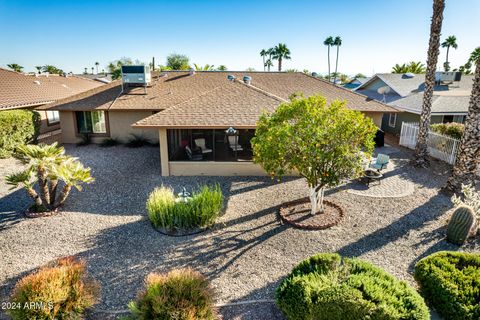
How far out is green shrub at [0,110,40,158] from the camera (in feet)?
57.0

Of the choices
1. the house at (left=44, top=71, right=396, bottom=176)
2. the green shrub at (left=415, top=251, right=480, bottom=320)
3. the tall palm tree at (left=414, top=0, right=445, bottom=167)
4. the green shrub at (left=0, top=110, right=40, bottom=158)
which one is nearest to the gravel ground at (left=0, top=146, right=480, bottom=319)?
the green shrub at (left=415, top=251, right=480, bottom=320)

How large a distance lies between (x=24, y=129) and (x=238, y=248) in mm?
18129

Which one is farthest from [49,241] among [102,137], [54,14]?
[54,14]

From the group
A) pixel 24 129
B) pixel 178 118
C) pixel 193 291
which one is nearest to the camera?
pixel 193 291

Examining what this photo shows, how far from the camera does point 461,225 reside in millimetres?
8711

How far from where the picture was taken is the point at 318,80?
Result: 2486 centimetres

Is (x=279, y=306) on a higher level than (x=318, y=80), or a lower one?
lower

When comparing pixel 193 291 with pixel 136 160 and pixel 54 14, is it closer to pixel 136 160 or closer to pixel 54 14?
pixel 136 160

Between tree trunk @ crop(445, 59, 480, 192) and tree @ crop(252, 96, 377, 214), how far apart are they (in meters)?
6.14

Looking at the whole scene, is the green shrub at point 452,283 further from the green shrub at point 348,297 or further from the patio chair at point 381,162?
the patio chair at point 381,162

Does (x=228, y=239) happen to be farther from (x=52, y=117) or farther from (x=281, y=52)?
(x=281, y=52)

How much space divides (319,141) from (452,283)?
4.81 m

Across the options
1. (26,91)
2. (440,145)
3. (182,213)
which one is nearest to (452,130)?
(440,145)

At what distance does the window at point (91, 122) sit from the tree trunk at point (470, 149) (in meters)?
21.5
